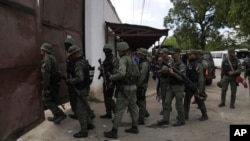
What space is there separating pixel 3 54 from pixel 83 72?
1.59 metres

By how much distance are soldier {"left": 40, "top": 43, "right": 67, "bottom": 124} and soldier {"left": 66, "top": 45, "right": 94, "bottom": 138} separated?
55 cm

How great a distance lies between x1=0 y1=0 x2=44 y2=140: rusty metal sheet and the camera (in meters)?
5.62

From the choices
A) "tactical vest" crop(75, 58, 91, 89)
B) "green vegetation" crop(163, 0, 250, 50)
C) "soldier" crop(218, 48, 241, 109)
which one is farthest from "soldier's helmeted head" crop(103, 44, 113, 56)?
"green vegetation" crop(163, 0, 250, 50)

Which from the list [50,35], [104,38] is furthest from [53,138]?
[104,38]

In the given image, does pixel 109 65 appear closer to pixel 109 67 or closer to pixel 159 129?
pixel 109 67

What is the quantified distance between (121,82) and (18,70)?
1880 millimetres

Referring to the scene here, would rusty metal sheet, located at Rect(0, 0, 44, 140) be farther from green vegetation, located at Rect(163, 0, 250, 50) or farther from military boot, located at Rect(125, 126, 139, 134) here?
green vegetation, located at Rect(163, 0, 250, 50)

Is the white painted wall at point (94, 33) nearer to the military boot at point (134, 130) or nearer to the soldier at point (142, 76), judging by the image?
the soldier at point (142, 76)

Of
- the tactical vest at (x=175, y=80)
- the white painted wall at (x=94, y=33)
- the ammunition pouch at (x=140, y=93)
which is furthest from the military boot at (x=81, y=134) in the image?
the white painted wall at (x=94, y=33)

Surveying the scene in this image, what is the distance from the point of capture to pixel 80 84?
6793 mm

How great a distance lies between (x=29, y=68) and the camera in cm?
667

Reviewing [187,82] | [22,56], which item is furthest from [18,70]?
[187,82]

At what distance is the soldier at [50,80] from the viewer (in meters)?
7.00

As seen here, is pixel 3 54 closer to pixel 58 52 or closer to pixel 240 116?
pixel 58 52
